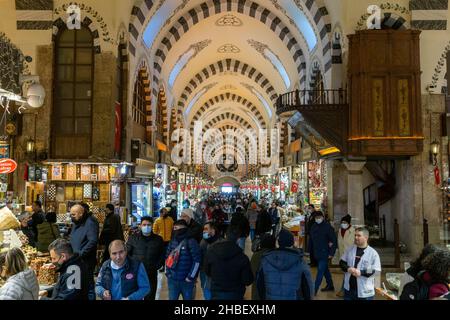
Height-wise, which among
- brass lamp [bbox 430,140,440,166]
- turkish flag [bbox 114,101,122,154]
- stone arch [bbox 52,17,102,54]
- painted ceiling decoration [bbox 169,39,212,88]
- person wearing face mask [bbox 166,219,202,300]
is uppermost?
painted ceiling decoration [bbox 169,39,212,88]

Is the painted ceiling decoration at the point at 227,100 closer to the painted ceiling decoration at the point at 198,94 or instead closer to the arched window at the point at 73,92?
the painted ceiling decoration at the point at 198,94

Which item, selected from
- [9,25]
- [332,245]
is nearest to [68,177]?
[9,25]

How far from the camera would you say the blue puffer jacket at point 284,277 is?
12.4 feet

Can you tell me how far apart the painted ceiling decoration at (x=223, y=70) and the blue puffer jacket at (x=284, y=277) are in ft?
64.8

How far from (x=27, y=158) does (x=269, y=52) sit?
11.7 meters

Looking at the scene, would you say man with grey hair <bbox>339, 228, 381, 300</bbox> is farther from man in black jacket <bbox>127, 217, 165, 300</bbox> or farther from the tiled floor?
the tiled floor

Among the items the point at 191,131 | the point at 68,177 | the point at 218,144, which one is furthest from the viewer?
the point at 218,144

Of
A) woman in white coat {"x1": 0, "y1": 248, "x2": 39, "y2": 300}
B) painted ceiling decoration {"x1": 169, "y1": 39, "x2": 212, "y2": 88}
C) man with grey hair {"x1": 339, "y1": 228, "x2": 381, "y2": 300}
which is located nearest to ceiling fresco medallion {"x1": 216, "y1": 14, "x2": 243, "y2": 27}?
painted ceiling decoration {"x1": 169, "y1": 39, "x2": 212, "y2": 88}

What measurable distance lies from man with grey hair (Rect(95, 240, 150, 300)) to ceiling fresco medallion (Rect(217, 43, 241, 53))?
715 inches

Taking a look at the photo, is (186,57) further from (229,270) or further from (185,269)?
(229,270)

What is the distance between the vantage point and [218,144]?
45500 millimetres

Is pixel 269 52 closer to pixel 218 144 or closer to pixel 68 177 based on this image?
pixel 68 177

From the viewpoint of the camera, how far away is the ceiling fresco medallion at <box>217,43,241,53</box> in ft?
68.6
